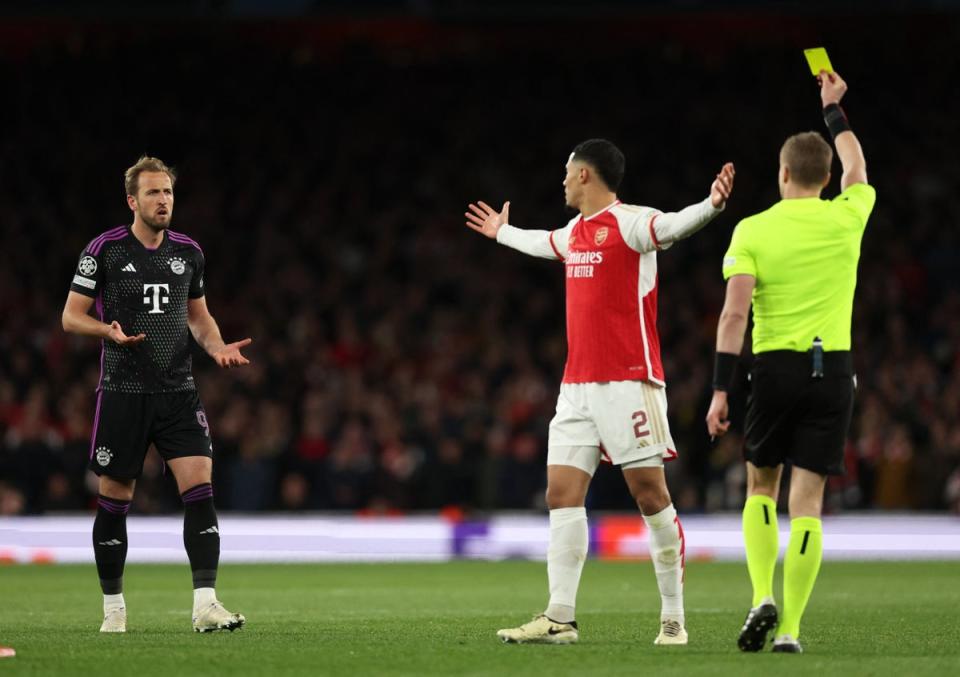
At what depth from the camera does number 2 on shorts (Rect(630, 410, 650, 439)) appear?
24.4ft

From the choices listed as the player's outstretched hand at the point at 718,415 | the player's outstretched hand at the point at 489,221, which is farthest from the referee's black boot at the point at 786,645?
the player's outstretched hand at the point at 489,221

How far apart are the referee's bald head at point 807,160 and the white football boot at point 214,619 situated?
345cm

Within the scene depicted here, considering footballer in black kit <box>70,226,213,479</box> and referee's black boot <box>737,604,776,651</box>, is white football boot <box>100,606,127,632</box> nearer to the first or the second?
footballer in black kit <box>70,226,213,479</box>

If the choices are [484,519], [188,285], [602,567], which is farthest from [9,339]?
[188,285]

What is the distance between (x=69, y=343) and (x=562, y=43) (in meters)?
10.5

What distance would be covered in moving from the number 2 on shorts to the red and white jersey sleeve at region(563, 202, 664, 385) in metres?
0.17

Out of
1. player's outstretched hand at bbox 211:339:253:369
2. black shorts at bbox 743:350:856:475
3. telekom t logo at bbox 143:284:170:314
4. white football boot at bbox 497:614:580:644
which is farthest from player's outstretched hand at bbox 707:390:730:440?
telekom t logo at bbox 143:284:170:314

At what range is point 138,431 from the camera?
8.41m

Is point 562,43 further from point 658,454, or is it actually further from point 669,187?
point 658,454

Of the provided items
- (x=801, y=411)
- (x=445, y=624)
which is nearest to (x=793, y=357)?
(x=801, y=411)

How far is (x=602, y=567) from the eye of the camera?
50.3 ft

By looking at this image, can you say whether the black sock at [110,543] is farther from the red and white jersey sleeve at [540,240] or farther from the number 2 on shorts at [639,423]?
the number 2 on shorts at [639,423]

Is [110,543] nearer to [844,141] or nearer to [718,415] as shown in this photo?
[718,415]

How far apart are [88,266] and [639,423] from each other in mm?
3028
